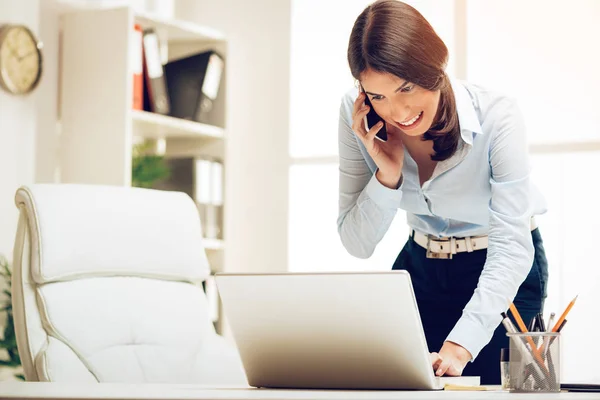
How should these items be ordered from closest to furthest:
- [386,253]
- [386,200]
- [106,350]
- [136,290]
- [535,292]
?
[386,200] < [535,292] < [106,350] < [136,290] < [386,253]

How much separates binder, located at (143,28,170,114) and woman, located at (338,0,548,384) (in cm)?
183

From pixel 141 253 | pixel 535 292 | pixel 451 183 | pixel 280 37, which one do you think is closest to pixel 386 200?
pixel 451 183

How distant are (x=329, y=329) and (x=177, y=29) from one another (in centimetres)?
285

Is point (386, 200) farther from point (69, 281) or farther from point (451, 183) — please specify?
point (69, 281)

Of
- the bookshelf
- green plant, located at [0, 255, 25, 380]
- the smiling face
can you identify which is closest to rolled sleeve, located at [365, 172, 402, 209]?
the smiling face

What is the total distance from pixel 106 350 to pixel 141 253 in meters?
0.29

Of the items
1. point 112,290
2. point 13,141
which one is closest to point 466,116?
point 112,290

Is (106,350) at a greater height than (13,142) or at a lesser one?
→ lesser

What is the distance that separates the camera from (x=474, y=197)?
1878mm

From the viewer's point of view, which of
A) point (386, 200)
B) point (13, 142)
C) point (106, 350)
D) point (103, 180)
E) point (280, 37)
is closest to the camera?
point (386, 200)

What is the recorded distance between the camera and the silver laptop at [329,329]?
1.12 metres

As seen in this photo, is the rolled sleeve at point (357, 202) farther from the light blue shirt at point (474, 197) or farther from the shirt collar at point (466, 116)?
the shirt collar at point (466, 116)

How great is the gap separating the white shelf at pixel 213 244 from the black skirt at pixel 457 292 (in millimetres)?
1835

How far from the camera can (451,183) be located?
1.87 metres
